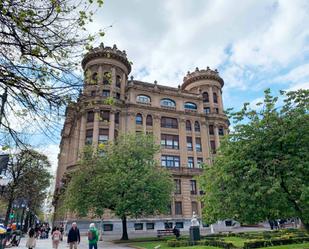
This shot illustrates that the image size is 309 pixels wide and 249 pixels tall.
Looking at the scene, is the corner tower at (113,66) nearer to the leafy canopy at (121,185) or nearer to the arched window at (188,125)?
the arched window at (188,125)

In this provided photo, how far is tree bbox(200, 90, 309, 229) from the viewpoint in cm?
1277

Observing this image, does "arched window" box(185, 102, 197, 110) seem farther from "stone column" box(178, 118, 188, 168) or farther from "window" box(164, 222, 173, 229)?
"window" box(164, 222, 173, 229)

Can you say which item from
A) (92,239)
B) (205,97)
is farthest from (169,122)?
(92,239)

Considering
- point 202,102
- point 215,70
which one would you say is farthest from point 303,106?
point 215,70

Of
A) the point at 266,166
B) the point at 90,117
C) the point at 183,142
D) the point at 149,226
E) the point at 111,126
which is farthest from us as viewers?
the point at 183,142

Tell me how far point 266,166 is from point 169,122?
3534 centimetres

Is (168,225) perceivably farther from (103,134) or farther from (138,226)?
(103,134)

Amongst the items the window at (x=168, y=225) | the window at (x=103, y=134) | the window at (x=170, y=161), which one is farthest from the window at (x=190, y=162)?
the window at (x=103, y=134)

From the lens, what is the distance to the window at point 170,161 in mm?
45188

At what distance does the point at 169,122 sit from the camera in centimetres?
4850

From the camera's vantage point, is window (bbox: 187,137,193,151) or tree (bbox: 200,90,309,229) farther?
window (bbox: 187,137,193,151)

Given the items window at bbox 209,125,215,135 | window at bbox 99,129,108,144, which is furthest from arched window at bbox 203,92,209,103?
window at bbox 99,129,108,144

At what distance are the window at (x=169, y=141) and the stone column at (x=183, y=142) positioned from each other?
70 cm

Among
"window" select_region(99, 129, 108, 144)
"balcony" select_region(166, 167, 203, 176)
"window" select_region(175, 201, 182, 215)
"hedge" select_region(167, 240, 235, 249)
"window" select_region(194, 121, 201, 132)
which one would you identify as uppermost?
"window" select_region(194, 121, 201, 132)
